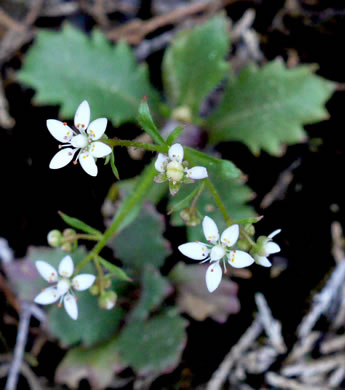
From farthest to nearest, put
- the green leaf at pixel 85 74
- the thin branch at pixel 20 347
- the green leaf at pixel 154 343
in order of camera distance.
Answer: the green leaf at pixel 85 74
the thin branch at pixel 20 347
the green leaf at pixel 154 343

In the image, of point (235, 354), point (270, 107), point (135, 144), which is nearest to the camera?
point (135, 144)

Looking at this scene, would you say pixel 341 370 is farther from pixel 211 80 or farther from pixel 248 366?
pixel 211 80

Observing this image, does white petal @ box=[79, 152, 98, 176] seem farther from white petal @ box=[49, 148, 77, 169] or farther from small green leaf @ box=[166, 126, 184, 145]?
small green leaf @ box=[166, 126, 184, 145]

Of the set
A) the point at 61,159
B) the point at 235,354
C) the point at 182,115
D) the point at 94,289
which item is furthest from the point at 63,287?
the point at 182,115

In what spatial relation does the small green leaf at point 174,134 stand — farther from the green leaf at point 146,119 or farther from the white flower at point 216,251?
the white flower at point 216,251

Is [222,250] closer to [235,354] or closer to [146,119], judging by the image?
[146,119]

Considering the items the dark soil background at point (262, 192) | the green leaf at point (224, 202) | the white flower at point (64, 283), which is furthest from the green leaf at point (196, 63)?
the white flower at point (64, 283)
